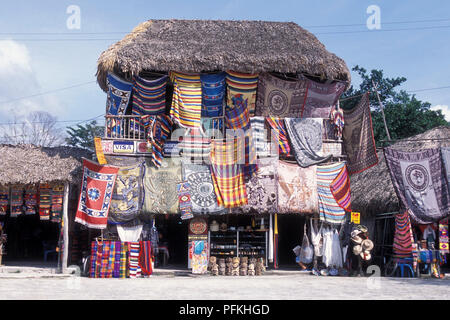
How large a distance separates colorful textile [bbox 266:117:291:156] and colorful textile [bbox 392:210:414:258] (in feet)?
12.5

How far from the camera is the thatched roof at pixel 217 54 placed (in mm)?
14047

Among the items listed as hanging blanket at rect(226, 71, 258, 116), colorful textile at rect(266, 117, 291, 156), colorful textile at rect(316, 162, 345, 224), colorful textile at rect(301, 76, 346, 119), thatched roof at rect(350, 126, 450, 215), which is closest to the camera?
colorful textile at rect(316, 162, 345, 224)

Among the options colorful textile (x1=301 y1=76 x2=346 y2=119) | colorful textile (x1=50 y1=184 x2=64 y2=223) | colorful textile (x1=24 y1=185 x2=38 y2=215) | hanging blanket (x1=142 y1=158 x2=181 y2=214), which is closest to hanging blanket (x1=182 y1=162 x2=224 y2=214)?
hanging blanket (x1=142 y1=158 x2=181 y2=214)

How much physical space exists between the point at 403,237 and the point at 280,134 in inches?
185

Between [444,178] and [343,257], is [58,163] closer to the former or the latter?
[343,257]

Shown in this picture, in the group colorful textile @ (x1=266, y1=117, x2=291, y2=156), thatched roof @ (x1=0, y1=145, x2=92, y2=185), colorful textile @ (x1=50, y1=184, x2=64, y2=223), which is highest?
colorful textile @ (x1=266, y1=117, x2=291, y2=156)

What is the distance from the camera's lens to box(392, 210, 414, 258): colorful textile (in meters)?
13.3

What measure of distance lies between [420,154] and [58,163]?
1093 cm

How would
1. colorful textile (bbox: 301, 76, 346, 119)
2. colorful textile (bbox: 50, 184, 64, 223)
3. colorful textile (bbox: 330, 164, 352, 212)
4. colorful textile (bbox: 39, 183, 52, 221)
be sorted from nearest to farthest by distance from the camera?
A: 1. colorful textile (bbox: 330, 164, 352, 212)
2. colorful textile (bbox: 50, 184, 64, 223)
3. colorful textile (bbox: 39, 183, 52, 221)
4. colorful textile (bbox: 301, 76, 346, 119)

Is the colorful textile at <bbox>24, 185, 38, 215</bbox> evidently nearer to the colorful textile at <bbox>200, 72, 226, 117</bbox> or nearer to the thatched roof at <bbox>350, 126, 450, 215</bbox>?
the colorful textile at <bbox>200, 72, 226, 117</bbox>

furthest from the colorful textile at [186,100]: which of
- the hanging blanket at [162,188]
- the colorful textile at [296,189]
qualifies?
the colorful textile at [296,189]

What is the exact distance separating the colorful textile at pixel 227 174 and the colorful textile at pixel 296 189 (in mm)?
1136

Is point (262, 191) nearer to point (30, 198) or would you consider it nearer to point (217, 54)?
point (217, 54)
